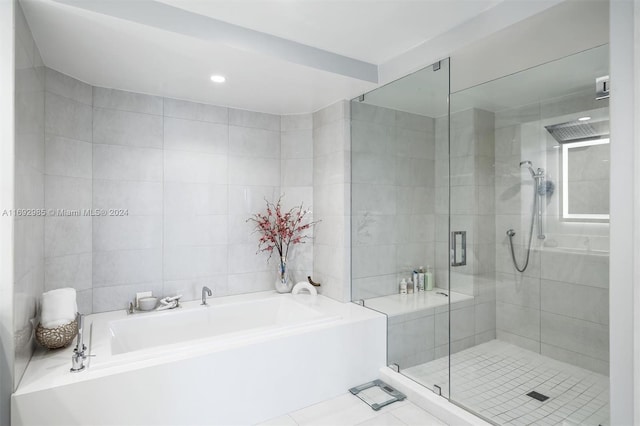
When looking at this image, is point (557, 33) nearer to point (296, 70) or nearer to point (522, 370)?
point (296, 70)

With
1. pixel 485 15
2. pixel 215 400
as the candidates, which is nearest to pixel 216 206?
pixel 215 400

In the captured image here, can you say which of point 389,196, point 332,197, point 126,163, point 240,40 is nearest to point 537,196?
point 389,196

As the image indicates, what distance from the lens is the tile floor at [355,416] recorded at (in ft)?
7.44

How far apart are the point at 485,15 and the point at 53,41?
2443mm

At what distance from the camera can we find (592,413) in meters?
1.79

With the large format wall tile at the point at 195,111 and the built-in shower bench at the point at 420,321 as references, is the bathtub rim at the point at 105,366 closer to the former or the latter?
the built-in shower bench at the point at 420,321

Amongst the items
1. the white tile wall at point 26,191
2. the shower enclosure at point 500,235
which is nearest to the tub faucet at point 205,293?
the white tile wall at point 26,191

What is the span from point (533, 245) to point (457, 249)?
17.6 inches

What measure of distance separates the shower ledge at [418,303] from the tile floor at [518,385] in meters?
0.31

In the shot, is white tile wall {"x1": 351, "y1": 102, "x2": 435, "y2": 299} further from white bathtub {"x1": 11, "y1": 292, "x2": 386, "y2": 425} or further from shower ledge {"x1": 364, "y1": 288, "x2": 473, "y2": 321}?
white bathtub {"x1": 11, "y1": 292, "x2": 386, "y2": 425}

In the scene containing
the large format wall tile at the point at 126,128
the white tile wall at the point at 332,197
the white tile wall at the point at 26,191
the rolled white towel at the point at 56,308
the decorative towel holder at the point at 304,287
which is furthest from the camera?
the decorative towel holder at the point at 304,287

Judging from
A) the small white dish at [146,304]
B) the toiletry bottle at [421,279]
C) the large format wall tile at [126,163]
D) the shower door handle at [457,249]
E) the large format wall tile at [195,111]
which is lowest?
the small white dish at [146,304]

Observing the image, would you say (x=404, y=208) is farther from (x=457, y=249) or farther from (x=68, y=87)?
(x=68, y=87)

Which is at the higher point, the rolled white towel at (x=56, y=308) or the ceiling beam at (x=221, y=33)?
the ceiling beam at (x=221, y=33)
